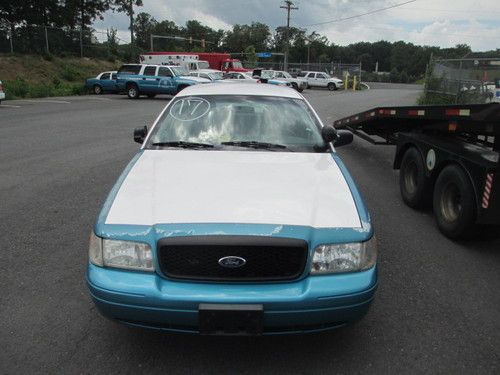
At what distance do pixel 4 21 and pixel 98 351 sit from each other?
5285 centimetres

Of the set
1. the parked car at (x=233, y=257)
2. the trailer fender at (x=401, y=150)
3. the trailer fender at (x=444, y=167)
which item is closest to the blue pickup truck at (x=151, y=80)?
the trailer fender at (x=401, y=150)

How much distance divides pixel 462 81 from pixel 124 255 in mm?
14375

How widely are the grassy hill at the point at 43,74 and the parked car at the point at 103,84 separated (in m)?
0.62

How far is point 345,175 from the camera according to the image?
3588mm

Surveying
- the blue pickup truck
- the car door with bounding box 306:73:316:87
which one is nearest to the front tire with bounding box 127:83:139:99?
the blue pickup truck

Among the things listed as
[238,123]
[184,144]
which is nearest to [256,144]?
[238,123]

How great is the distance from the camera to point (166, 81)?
26172 millimetres

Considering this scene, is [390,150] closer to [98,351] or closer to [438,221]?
[438,221]

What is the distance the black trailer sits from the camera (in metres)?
4.44

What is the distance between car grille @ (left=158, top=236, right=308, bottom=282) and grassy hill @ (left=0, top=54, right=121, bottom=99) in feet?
81.0

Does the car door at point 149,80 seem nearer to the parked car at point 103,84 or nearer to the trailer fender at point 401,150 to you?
the parked car at point 103,84

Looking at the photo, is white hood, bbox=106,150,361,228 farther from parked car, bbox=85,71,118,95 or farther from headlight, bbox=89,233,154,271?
parked car, bbox=85,71,118,95

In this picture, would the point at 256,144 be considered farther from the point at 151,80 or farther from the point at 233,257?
the point at 151,80

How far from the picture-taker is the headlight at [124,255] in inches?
108
